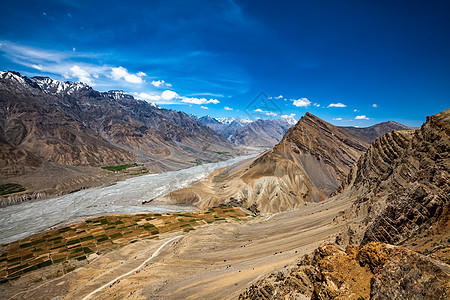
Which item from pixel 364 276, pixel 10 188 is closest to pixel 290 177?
pixel 364 276

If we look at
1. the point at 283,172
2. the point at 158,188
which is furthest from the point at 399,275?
the point at 158,188

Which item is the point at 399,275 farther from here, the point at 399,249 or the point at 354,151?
the point at 354,151

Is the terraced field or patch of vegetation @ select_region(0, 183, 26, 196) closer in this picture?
the terraced field

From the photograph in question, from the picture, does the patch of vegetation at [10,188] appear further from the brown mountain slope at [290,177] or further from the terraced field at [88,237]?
the brown mountain slope at [290,177]

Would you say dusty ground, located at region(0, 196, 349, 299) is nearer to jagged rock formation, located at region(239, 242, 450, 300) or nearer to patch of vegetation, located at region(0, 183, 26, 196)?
jagged rock formation, located at region(239, 242, 450, 300)

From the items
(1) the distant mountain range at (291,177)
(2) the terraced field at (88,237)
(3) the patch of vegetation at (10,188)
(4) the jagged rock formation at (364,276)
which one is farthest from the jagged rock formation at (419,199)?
(3) the patch of vegetation at (10,188)

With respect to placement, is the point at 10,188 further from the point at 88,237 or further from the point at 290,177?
the point at 290,177

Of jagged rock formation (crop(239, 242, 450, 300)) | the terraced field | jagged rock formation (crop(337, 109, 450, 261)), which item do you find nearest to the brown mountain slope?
the terraced field
